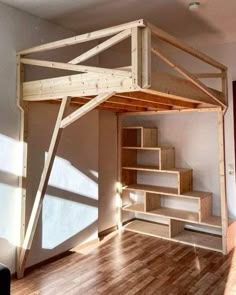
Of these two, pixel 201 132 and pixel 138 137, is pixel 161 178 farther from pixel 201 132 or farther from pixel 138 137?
pixel 201 132

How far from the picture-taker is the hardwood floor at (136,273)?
8.95ft

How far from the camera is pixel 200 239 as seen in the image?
158 inches

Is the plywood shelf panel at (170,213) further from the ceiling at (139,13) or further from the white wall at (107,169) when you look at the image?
the ceiling at (139,13)

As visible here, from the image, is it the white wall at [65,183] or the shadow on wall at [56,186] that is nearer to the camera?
the shadow on wall at [56,186]

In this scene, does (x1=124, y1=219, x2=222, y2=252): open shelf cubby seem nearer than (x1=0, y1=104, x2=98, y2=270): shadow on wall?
No

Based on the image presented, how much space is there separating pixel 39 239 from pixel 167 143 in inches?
94.3

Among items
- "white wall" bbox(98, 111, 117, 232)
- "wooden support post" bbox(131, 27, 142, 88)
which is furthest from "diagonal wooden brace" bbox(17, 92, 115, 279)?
"white wall" bbox(98, 111, 117, 232)

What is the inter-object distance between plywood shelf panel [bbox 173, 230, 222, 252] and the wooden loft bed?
22 cm

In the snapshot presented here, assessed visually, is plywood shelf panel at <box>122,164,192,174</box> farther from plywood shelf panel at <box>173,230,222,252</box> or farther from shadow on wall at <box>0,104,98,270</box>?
plywood shelf panel at <box>173,230,222,252</box>

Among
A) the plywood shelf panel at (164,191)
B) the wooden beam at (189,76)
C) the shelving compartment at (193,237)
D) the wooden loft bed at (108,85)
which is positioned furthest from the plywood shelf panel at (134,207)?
the wooden beam at (189,76)

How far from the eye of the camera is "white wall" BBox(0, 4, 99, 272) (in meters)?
2.91

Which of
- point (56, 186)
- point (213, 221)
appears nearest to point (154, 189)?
point (213, 221)

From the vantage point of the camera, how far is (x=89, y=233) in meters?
3.91

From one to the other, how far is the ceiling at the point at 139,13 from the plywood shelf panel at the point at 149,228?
277cm
